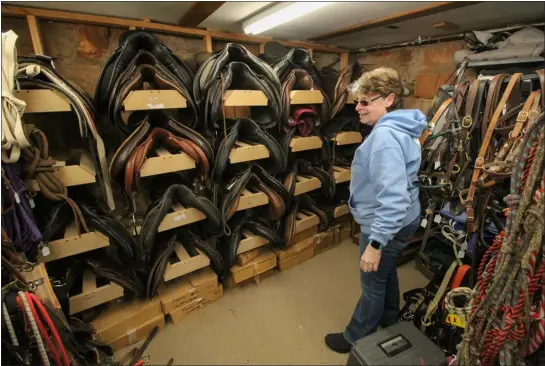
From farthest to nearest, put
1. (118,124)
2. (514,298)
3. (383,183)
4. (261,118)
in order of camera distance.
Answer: (261,118) → (118,124) → (383,183) → (514,298)

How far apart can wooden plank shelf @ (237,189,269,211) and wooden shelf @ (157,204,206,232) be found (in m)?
0.28

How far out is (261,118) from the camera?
2016 millimetres

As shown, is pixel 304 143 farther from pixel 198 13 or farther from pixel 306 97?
pixel 198 13

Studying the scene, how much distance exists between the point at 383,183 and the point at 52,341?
4.87 ft

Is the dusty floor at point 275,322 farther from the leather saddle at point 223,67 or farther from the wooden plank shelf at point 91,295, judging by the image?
the leather saddle at point 223,67

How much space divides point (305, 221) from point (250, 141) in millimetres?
830

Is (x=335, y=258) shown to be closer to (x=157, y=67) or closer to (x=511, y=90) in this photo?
(x=511, y=90)

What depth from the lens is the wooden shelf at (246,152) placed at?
173 centimetres

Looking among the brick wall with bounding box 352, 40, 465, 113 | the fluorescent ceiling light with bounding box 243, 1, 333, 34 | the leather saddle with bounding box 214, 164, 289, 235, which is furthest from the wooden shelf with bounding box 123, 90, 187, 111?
the brick wall with bounding box 352, 40, 465, 113

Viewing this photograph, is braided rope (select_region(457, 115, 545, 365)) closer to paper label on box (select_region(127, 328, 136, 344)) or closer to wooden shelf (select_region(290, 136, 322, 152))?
wooden shelf (select_region(290, 136, 322, 152))

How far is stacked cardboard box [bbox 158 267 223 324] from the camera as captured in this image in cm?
169

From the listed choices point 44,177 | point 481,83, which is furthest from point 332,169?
point 44,177

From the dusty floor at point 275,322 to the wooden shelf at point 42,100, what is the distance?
1407mm

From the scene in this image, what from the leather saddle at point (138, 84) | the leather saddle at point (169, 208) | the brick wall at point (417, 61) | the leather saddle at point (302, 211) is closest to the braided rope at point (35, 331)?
the leather saddle at point (169, 208)
